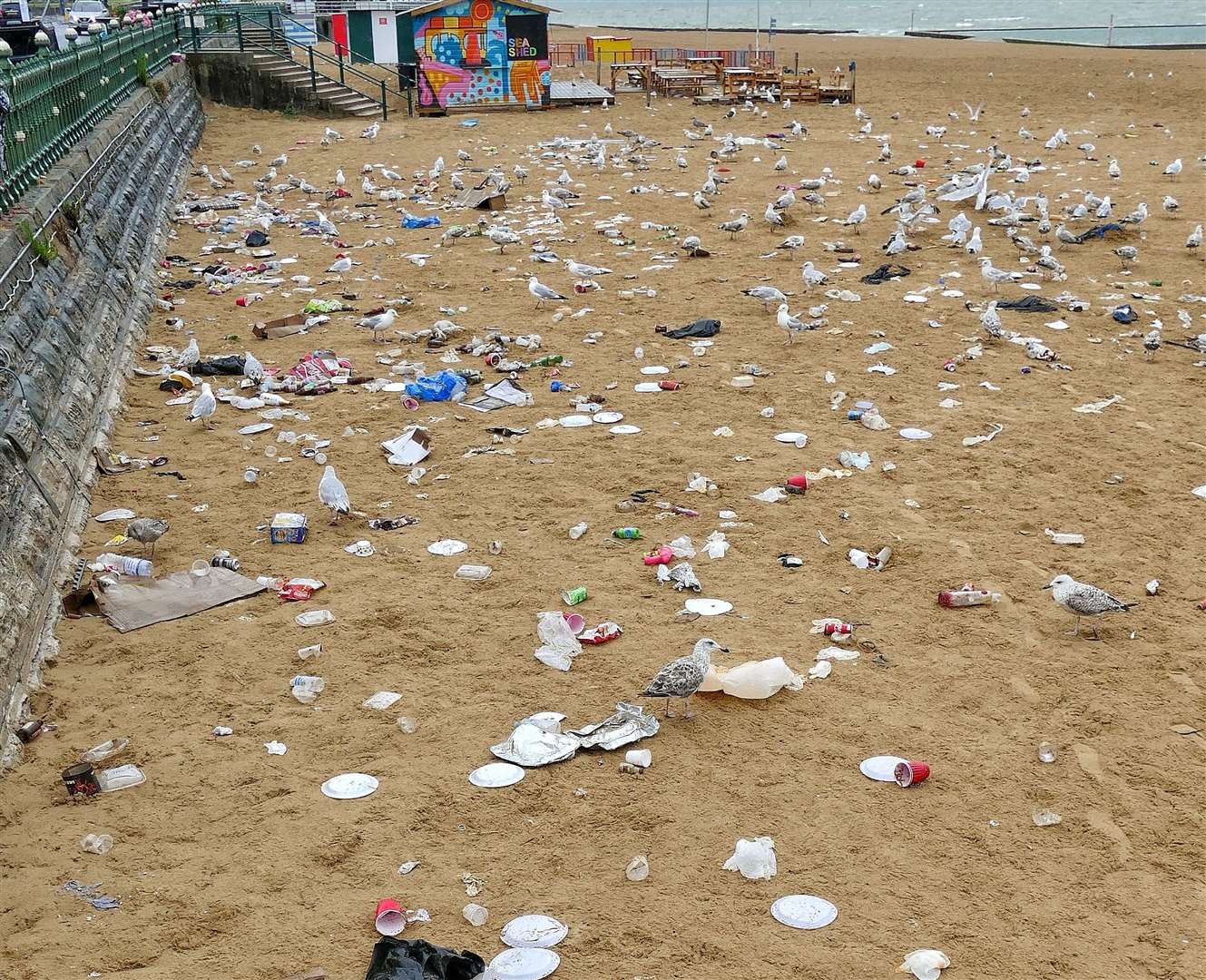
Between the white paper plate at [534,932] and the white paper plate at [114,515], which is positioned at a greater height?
the white paper plate at [114,515]

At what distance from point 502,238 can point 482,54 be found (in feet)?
47.2

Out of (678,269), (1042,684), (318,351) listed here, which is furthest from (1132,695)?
(678,269)

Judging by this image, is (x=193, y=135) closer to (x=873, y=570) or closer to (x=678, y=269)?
(x=678, y=269)

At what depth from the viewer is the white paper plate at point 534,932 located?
3.33 m

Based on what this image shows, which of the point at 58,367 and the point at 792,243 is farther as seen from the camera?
the point at 792,243

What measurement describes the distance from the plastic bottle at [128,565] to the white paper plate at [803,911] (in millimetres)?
3706

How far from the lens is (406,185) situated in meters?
16.6

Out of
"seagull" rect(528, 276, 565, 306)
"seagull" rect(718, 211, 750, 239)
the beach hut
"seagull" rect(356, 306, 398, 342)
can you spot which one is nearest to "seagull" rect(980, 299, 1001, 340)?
"seagull" rect(528, 276, 565, 306)

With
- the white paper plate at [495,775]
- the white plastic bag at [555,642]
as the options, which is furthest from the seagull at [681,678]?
the white paper plate at [495,775]

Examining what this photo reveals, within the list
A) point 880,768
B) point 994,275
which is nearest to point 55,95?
point 994,275

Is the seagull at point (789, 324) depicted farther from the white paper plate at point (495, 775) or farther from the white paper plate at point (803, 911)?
the white paper plate at point (803, 911)

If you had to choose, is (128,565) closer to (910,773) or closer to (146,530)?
(146,530)

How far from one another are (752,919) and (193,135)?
19.9 meters

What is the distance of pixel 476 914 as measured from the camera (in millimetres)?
3441
